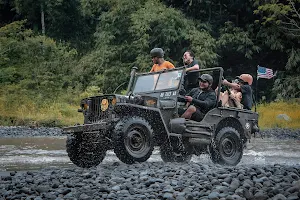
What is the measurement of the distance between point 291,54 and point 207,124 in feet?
72.1

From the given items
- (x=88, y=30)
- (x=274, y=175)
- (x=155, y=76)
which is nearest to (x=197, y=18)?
(x=88, y=30)

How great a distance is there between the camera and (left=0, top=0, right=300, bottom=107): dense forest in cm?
2942

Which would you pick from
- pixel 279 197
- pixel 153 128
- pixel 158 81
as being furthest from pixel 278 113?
pixel 279 197

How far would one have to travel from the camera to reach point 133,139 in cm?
893

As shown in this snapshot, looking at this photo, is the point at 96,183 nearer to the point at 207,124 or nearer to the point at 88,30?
the point at 207,124

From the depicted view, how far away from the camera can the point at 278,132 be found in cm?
2019

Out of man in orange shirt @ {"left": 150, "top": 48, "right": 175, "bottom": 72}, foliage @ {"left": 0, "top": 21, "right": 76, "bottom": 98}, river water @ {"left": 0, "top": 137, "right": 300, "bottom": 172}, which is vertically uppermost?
foliage @ {"left": 0, "top": 21, "right": 76, "bottom": 98}

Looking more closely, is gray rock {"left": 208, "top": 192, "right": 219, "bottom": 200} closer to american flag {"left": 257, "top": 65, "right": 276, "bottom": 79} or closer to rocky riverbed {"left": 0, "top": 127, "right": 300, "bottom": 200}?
rocky riverbed {"left": 0, "top": 127, "right": 300, "bottom": 200}

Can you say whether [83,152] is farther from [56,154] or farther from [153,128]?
[56,154]

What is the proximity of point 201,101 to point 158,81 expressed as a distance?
967 mm

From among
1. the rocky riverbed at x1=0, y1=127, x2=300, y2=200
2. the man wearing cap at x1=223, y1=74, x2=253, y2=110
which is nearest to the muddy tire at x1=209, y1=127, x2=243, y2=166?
the man wearing cap at x1=223, y1=74, x2=253, y2=110

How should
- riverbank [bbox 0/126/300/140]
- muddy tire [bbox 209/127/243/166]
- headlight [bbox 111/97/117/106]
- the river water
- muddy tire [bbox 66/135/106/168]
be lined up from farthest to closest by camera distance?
1. riverbank [bbox 0/126/300/140]
2. the river water
3. muddy tire [bbox 209/127/243/166]
4. muddy tire [bbox 66/135/106/168]
5. headlight [bbox 111/97/117/106]

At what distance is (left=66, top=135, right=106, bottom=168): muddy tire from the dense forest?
60.3 ft

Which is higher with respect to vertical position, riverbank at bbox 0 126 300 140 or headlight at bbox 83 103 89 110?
headlight at bbox 83 103 89 110
